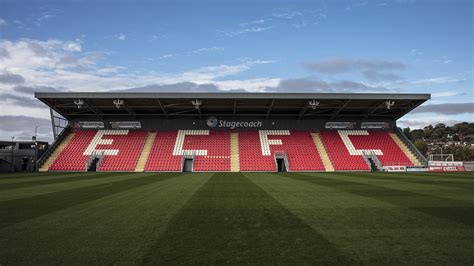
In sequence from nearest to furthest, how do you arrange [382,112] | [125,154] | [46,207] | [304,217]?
1. [304,217]
2. [46,207]
3. [125,154]
4. [382,112]

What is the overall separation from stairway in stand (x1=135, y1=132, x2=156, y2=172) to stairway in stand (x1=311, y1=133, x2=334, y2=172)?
22165 mm

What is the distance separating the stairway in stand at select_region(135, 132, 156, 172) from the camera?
37.4 metres

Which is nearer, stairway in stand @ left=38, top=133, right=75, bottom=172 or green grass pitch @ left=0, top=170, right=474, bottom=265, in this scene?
green grass pitch @ left=0, top=170, right=474, bottom=265

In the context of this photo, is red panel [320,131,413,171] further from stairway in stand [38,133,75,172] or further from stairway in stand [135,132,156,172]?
stairway in stand [38,133,75,172]

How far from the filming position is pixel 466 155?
74500 millimetres

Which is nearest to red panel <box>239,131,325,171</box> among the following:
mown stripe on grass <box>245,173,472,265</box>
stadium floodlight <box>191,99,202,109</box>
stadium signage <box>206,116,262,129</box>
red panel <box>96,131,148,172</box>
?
stadium signage <box>206,116,262,129</box>

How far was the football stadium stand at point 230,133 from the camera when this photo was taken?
3772 centimetres

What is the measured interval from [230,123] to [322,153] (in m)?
13.4

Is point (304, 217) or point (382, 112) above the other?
point (382, 112)

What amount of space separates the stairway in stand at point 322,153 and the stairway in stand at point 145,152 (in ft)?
72.7

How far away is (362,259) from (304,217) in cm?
330

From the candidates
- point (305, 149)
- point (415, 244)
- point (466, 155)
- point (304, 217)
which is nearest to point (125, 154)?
point (305, 149)

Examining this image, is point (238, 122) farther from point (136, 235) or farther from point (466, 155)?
point (466, 155)

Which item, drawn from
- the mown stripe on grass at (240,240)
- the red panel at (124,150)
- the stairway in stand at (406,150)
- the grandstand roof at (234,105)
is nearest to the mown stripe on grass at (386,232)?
the mown stripe on grass at (240,240)
